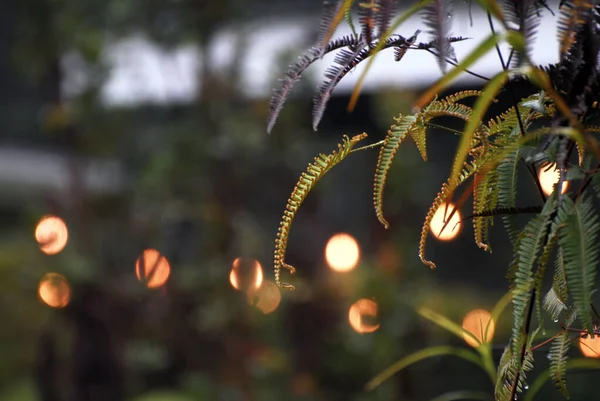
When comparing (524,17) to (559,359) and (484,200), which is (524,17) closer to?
(484,200)

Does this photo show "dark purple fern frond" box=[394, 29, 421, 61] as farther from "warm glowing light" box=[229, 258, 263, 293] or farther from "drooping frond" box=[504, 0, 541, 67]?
"warm glowing light" box=[229, 258, 263, 293]

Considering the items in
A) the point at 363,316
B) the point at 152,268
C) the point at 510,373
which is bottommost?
the point at 363,316

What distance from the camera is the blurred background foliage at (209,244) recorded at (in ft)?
10.5

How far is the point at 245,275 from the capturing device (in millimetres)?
3162

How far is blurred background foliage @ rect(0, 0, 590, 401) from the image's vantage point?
3211 mm

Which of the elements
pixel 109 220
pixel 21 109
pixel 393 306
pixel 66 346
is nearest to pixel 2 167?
pixel 21 109

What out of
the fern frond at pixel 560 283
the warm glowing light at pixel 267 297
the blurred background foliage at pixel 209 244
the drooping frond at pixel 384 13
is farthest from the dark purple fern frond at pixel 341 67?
the warm glowing light at pixel 267 297

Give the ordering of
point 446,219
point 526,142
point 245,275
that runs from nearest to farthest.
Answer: point 526,142
point 446,219
point 245,275

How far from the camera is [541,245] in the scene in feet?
1.82

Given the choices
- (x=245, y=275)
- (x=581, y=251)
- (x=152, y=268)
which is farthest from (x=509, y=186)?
(x=152, y=268)

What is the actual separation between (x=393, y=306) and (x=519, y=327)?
273cm

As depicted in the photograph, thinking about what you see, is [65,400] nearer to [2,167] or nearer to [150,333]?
[150,333]

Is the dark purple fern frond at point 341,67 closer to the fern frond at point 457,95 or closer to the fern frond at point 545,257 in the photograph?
the fern frond at point 457,95

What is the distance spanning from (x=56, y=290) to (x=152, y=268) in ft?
1.38
